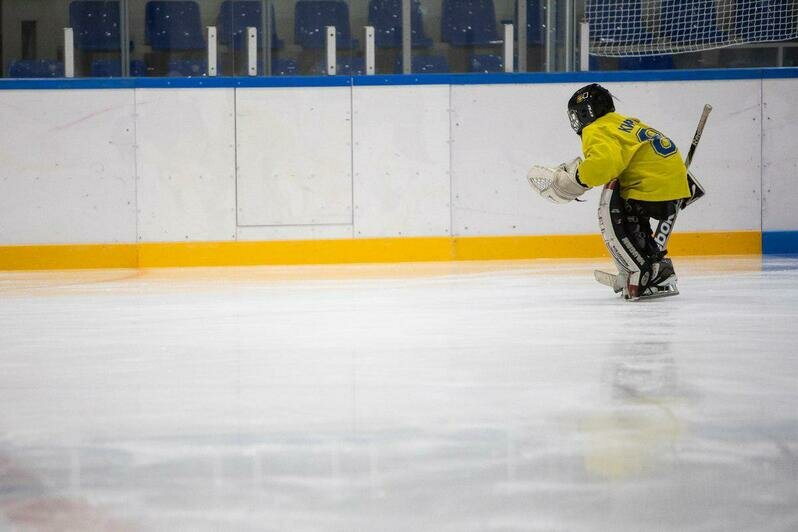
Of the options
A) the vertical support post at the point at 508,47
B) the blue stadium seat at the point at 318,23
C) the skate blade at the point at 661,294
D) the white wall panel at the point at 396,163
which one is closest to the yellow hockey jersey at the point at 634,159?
the skate blade at the point at 661,294

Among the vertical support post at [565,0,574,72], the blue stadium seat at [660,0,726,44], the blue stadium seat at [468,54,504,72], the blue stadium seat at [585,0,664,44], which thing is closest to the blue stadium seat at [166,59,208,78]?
the blue stadium seat at [468,54,504,72]

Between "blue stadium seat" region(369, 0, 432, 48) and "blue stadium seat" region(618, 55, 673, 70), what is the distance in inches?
62.1

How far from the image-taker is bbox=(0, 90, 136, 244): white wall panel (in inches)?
336

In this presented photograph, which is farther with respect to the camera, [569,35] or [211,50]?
[569,35]

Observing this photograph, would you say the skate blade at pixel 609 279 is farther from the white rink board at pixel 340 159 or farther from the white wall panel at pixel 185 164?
the white wall panel at pixel 185 164

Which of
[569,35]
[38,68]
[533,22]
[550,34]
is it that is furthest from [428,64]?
[38,68]

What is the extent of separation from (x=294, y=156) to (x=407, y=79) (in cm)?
104

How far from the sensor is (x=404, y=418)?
7.88 ft

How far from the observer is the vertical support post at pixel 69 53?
8.66 meters

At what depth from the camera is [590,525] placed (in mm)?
1603

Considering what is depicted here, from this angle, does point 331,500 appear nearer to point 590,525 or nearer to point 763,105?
point 590,525

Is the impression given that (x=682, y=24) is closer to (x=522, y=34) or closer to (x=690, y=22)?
(x=690, y=22)

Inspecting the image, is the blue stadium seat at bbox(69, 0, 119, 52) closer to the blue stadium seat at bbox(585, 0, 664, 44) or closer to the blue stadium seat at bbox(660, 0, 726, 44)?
the blue stadium seat at bbox(585, 0, 664, 44)

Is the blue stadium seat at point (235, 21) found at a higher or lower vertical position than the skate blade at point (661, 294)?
higher
